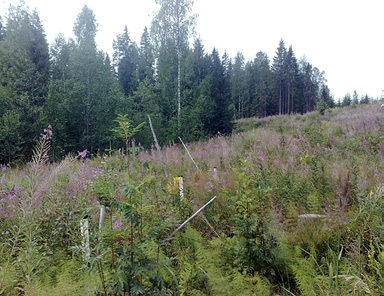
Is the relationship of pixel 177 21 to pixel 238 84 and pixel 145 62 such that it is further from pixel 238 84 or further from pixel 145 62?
pixel 238 84

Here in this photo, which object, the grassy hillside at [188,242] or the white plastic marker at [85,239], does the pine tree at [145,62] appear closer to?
the grassy hillside at [188,242]

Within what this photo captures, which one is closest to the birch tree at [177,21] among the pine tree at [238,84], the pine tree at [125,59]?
the pine tree at [125,59]

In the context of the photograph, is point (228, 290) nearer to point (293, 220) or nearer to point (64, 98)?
point (293, 220)

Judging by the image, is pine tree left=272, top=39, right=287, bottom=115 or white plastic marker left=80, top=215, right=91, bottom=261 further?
pine tree left=272, top=39, right=287, bottom=115

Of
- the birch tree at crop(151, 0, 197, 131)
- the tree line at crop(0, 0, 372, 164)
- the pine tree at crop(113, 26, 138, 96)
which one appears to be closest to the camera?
the tree line at crop(0, 0, 372, 164)

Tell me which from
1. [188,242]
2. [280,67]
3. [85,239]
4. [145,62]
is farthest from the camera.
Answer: [280,67]

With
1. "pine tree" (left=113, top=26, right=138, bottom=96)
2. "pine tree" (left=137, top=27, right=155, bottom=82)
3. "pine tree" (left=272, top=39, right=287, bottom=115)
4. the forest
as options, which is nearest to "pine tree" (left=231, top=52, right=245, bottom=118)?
"pine tree" (left=272, top=39, right=287, bottom=115)

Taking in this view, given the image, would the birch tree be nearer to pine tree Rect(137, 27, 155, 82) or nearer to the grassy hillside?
pine tree Rect(137, 27, 155, 82)

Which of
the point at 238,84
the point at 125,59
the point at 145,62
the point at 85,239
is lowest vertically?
the point at 85,239

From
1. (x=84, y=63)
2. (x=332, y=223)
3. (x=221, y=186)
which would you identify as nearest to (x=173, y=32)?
(x=84, y=63)

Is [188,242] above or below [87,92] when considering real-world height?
below

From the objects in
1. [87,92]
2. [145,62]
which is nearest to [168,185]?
[87,92]

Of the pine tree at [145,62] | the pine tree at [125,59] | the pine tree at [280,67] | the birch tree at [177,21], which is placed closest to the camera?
the birch tree at [177,21]

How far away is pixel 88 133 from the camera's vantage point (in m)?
17.2
